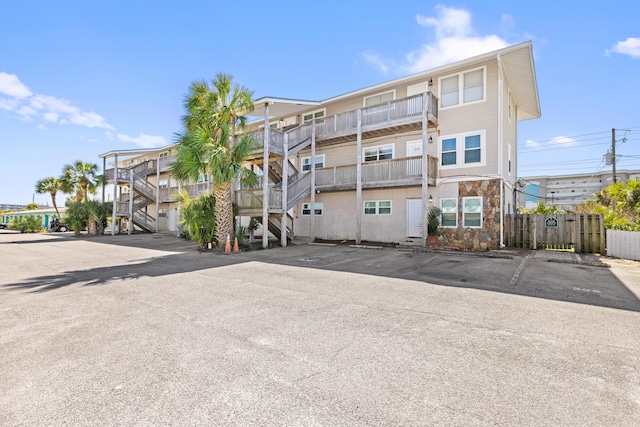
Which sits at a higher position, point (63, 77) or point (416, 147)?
point (63, 77)

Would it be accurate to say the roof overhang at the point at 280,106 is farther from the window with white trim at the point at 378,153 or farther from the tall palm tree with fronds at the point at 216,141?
the window with white trim at the point at 378,153

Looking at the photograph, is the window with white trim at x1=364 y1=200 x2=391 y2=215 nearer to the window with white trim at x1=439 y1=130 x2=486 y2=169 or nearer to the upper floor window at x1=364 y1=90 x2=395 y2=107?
the window with white trim at x1=439 y1=130 x2=486 y2=169

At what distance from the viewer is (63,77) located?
13234 mm

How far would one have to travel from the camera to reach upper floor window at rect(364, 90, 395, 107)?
1789cm

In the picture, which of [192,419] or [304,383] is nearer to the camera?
[192,419]

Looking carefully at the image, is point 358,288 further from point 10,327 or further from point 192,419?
point 10,327

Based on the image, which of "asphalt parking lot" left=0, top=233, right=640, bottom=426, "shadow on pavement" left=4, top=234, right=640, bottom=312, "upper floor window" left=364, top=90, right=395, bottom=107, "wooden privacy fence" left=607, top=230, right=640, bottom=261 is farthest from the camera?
"upper floor window" left=364, top=90, right=395, bottom=107

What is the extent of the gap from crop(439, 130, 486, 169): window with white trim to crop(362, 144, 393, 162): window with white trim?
2877 millimetres

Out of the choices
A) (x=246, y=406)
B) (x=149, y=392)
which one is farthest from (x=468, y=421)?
(x=149, y=392)

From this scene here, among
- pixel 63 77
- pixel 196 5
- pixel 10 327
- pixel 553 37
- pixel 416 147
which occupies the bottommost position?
pixel 10 327

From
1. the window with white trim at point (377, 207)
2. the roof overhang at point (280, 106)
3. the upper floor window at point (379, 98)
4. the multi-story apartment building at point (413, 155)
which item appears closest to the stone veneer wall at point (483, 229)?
the multi-story apartment building at point (413, 155)

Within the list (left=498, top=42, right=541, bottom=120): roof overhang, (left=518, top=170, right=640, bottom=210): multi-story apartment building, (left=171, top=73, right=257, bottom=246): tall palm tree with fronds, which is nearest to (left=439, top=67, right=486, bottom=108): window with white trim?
(left=498, top=42, right=541, bottom=120): roof overhang

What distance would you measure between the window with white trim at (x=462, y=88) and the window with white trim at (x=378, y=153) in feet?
11.9

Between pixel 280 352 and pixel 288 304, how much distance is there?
6.93 feet
